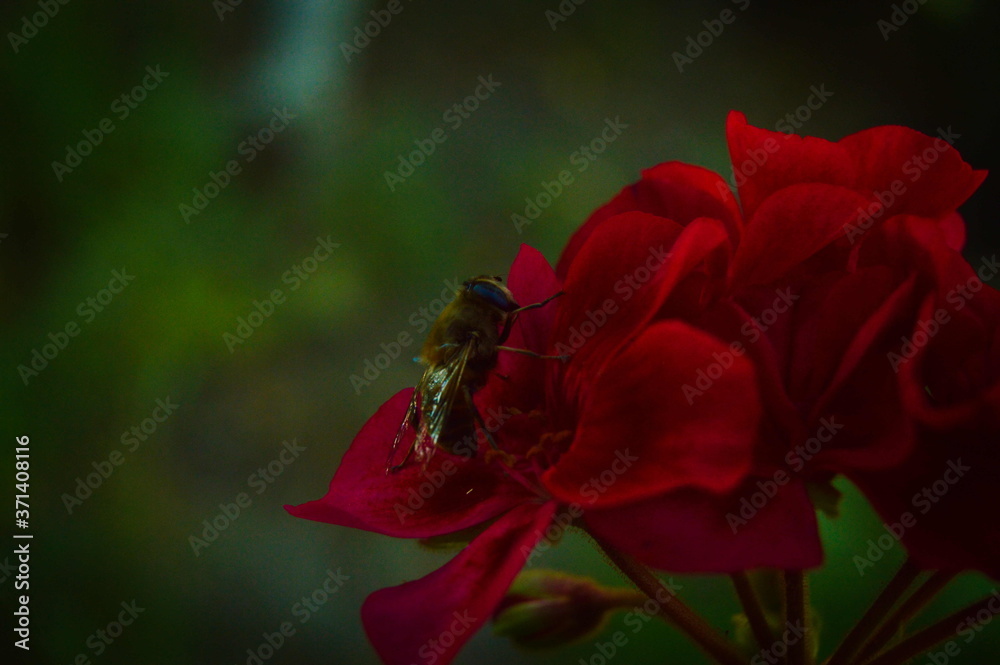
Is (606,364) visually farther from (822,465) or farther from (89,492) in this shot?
(89,492)

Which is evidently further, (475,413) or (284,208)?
(284,208)

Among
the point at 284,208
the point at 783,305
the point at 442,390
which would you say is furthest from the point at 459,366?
the point at 284,208

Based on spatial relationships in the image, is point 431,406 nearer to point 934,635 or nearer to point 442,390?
point 442,390

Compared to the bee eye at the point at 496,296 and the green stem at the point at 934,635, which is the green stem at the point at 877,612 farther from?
the bee eye at the point at 496,296

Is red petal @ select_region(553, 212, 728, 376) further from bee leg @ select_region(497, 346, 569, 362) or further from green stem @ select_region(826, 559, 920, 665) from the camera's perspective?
green stem @ select_region(826, 559, 920, 665)

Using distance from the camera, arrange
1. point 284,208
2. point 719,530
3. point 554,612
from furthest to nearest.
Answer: point 284,208, point 554,612, point 719,530

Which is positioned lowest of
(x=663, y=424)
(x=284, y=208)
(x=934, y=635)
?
(x=934, y=635)

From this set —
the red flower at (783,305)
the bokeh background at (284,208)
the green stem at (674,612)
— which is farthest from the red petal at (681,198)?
the bokeh background at (284,208)
